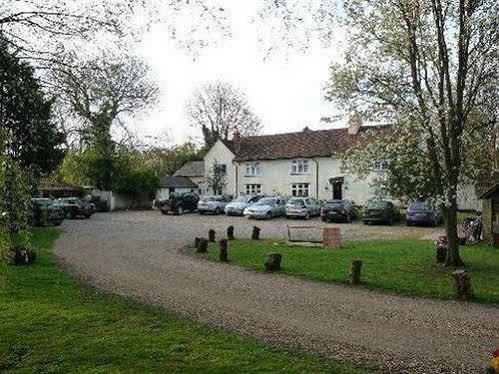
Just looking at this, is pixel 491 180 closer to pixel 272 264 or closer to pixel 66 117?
pixel 272 264

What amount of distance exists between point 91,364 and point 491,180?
25147mm

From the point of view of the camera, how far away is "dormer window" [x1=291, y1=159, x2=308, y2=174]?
1986 inches

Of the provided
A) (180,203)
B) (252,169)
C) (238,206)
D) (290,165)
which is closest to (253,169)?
(252,169)

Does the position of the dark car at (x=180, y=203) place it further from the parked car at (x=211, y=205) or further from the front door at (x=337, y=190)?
the front door at (x=337, y=190)

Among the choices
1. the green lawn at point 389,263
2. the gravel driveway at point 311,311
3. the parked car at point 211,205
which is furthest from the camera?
the parked car at point 211,205

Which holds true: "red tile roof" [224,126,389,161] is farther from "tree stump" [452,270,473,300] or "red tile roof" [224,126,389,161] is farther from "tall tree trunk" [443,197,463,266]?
"tree stump" [452,270,473,300]

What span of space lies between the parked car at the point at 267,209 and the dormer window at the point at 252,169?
1368 centimetres

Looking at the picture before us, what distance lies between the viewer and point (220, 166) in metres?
56.4

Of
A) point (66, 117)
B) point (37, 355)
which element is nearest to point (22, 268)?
point (66, 117)

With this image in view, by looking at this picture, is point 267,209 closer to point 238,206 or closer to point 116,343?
point 238,206

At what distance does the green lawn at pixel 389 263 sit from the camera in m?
13.8

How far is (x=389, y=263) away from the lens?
57.6 feet

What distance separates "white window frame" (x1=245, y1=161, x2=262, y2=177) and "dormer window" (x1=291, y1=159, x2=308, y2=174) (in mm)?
4112

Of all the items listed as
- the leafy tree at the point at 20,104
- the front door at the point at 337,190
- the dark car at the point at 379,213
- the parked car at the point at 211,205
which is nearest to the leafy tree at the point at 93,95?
the leafy tree at the point at 20,104
